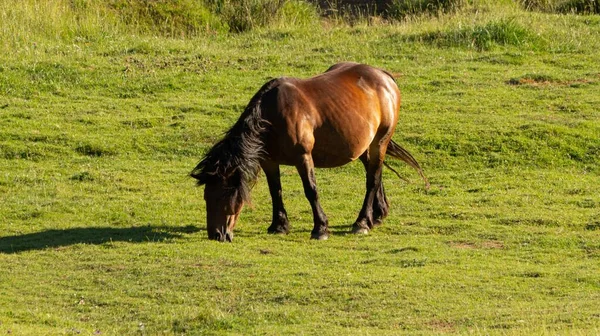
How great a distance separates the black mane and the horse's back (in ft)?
0.88

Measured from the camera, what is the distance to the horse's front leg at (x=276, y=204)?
13547 mm

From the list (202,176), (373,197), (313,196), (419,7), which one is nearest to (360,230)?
(373,197)

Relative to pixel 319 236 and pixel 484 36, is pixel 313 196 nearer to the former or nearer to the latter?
pixel 319 236

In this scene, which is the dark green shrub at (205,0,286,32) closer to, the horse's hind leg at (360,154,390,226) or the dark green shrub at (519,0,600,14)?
the dark green shrub at (519,0,600,14)

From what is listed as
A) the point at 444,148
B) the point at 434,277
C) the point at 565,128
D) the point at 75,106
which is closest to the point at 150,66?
the point at 75,106

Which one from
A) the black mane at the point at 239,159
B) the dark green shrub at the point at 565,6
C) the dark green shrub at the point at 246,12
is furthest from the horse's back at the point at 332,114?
the dark green shrub at the point at 565,6

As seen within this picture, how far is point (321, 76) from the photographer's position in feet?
45.9

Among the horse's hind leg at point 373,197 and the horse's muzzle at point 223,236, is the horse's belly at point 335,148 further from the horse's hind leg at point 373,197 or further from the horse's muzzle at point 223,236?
the horse's muzzle at point 223,236

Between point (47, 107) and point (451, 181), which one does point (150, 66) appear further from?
point (451, 181)

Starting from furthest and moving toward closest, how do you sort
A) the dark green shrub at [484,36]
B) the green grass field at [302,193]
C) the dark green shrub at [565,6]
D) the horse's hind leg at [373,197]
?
1. the dark green shrub at [565,6]
2. the dark green shrub at [484,36]
3. the horse's hind leg at [373,197]
4. the green grass field at [302,193]

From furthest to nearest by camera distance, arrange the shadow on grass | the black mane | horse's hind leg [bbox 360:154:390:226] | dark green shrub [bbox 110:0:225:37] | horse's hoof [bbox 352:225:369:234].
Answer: dark green shrub [bbox 110:0:225:37] → horse's hind leg [bbox 360:154:390:226] → horse's hoof [bbox 352:225:369:234] → the shadow on grass → the black mane

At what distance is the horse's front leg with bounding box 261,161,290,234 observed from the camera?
44.4 feet

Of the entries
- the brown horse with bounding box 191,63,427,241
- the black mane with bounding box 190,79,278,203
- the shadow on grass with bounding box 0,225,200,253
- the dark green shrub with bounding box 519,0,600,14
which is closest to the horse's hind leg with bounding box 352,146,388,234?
the brown horse with bounding box 191,63,427,241

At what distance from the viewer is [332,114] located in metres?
13.6
